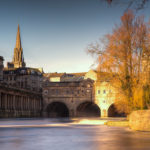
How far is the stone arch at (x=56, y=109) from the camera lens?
4063 inches

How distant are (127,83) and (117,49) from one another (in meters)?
3.01

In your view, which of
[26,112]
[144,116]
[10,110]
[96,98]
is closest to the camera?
[144,116]

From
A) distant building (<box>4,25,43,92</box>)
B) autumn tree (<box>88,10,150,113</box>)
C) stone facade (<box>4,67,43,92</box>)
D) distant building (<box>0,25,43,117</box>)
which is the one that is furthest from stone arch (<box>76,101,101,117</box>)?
autumn tree (<box>88,10,150,113</box>)

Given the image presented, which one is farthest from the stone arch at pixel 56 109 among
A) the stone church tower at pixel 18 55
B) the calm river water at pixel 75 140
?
the calm river water at pixel 75 140

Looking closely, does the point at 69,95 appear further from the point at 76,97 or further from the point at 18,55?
the point at 18,55

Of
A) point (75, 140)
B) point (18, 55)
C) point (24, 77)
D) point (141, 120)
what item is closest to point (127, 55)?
point (141, 120)

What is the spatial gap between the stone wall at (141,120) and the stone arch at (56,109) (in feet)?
270

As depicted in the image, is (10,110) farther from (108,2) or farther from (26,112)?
(108,2)

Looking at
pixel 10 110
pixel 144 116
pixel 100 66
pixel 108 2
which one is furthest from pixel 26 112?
pixel 108 2

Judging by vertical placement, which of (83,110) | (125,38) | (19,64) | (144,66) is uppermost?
(19,64)

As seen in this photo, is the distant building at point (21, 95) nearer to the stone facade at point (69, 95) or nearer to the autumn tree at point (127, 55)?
the stone facade at point (69, 95)

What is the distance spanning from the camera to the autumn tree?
27.0 m

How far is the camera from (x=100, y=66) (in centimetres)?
2908

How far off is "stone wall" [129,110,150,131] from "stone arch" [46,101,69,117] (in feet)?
270
